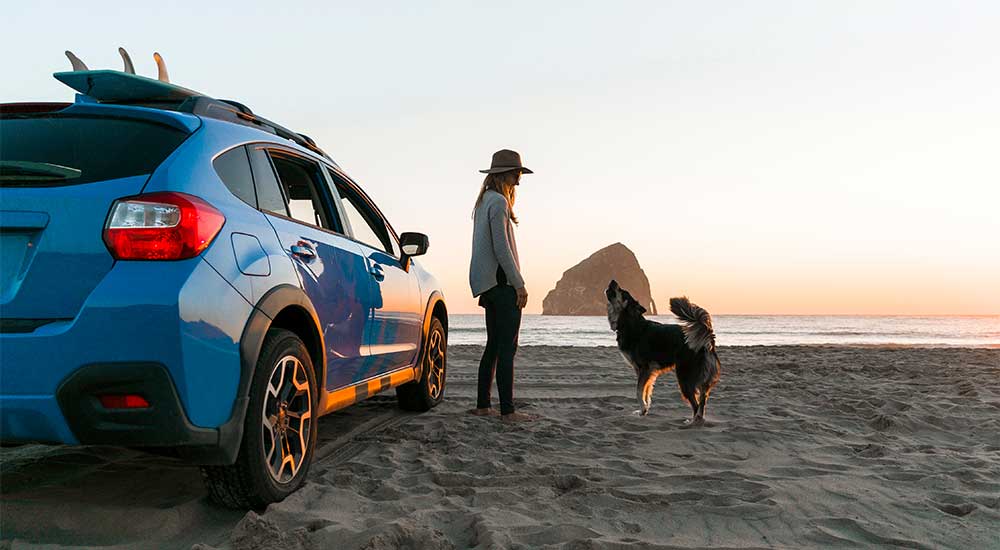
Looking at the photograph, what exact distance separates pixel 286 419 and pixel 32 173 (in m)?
1.43

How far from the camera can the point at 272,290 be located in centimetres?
283

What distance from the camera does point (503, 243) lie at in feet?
18.5

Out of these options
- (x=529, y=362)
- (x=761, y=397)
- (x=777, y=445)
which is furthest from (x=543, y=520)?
(x=529, y=362)

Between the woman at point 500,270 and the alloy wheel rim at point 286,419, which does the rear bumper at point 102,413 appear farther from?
the woman at point 500,270

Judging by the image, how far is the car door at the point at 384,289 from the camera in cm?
439

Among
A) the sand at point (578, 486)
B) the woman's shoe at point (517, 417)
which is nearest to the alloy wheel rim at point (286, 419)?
the sand at point (578, 486)

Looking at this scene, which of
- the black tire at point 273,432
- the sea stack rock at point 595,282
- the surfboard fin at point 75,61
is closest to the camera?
the black tire at point 273,432

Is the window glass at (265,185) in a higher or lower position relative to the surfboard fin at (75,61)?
lower

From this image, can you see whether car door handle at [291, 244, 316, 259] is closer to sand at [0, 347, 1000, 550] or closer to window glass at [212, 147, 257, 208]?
window glass at [212, 147, 257, 208]

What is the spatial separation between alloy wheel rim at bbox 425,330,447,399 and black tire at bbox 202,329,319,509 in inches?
107

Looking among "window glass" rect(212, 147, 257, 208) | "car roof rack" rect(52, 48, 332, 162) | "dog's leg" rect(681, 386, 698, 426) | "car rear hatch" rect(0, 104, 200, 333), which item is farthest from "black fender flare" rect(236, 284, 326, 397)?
"dog's leg" rect(681, 386, 698, 426)

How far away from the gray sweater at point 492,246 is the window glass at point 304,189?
1.79 meters

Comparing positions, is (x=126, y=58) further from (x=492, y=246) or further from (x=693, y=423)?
(x=693, y=423)

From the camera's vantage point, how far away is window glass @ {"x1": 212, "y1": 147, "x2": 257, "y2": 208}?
2.87m
